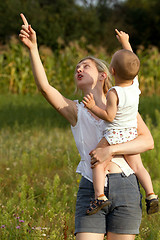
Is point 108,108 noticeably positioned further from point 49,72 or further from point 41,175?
point 49,72

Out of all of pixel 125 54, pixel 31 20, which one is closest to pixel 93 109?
pixel 125 54

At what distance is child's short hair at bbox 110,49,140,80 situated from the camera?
91.3 inches

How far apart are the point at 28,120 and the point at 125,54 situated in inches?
276

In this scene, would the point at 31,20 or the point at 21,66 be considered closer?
the point at 21,66

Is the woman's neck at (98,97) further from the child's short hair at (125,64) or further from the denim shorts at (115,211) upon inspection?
the denim shorts at (115,211)

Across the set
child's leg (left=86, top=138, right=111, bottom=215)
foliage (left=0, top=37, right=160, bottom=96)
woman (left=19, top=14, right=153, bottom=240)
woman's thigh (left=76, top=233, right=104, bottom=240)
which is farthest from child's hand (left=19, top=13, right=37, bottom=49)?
foliage (left=0, top=37, right=160, bottom=96)

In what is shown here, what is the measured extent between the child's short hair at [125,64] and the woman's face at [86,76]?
28 centimetres

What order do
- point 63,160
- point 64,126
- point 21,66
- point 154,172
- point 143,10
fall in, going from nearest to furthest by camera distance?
point 154,172 < point 63,160 < point 64,126 < point 21,66 < point 143,10

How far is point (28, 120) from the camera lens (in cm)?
919

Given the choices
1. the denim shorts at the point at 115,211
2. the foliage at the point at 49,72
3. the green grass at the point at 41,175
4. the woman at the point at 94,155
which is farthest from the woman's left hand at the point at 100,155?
the foliage at the point at 49,72

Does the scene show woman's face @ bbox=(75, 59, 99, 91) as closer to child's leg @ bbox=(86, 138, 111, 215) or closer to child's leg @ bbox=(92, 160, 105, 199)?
child's leg @ bbox=(86, 138, 111, 215)

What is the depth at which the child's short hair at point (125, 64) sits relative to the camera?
232 centimetres

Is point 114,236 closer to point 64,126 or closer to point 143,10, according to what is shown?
point 64,126

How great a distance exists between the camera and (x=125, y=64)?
7.59 ft
